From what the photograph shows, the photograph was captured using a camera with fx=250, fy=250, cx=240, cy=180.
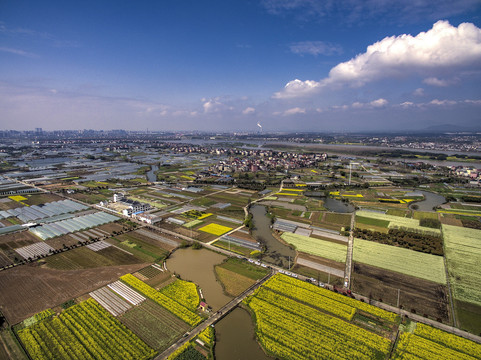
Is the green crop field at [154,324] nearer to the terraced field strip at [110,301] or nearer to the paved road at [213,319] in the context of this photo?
the paved road at [213,319]

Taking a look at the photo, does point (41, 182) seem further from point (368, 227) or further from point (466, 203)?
point (466, 203)

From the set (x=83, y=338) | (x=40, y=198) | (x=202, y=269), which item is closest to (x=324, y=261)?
(x=202, y=269)

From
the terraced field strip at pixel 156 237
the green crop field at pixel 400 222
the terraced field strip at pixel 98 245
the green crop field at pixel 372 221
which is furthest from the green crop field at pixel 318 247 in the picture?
the terraced field strip at pixel 98 245

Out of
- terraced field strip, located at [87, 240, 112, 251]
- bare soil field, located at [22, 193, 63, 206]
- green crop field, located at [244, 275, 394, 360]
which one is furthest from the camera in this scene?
bare soil field, located at [22, 193, 63, 206]

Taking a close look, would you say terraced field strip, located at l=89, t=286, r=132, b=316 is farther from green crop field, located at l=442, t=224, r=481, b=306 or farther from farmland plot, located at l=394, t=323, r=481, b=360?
green crop field, located at l=442, t=224, r=481, b=306

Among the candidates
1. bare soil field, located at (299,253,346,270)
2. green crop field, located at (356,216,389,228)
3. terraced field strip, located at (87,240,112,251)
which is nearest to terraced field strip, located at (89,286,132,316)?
terraced field strip, located at (87,240,112,251)

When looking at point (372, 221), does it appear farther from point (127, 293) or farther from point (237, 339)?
point (127, 293)
